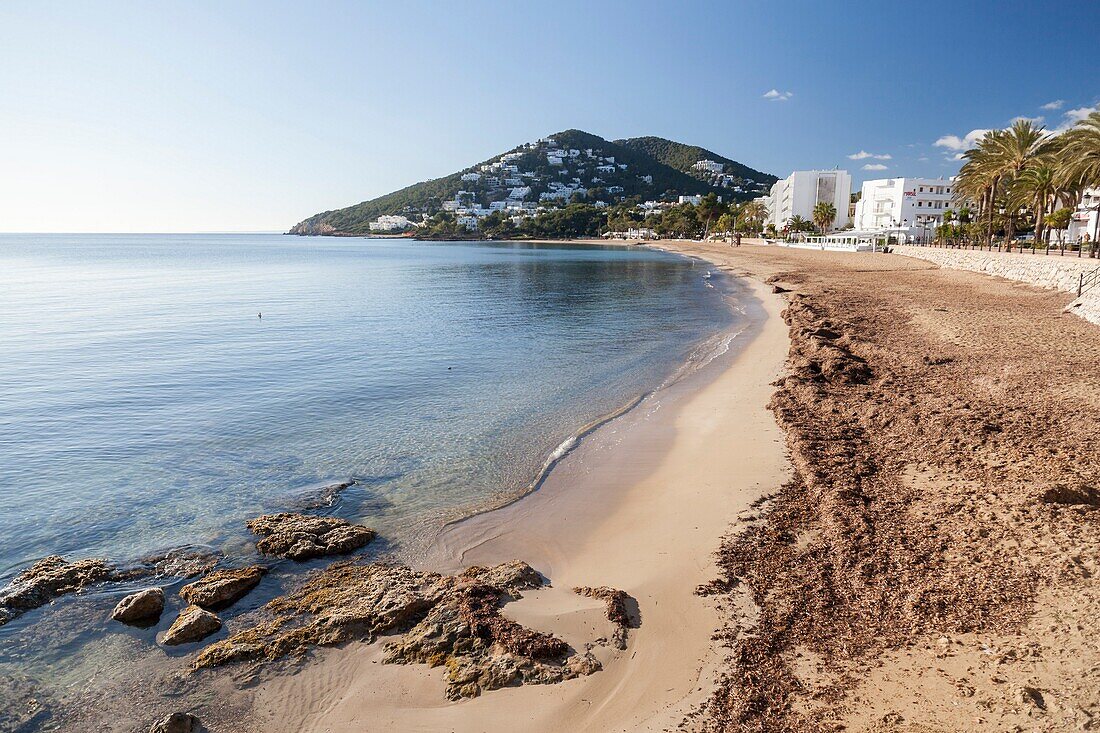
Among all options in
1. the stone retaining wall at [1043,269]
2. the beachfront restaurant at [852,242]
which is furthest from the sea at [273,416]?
the beachfront restaurant at [852,242]

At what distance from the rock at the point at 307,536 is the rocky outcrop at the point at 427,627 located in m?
0.67

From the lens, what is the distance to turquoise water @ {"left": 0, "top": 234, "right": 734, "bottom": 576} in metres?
10.3

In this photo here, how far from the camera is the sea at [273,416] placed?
9406 millimetres

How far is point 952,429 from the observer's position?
11203mm

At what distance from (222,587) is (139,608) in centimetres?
89

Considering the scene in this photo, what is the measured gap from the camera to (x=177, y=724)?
5453mm

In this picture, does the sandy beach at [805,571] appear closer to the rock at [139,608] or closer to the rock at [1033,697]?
the rock at [1033,697]

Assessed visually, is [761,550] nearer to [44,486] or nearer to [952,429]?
[952,429]

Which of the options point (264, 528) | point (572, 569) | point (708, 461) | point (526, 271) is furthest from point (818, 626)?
point (526, 271)

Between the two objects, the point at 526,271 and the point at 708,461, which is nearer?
the point at 708,461

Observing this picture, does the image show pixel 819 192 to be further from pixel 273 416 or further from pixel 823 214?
pixel 273 416

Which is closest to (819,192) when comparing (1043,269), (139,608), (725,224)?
(725,224)

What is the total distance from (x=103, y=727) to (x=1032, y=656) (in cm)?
860

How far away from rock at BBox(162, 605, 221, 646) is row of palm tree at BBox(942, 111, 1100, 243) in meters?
46.9
